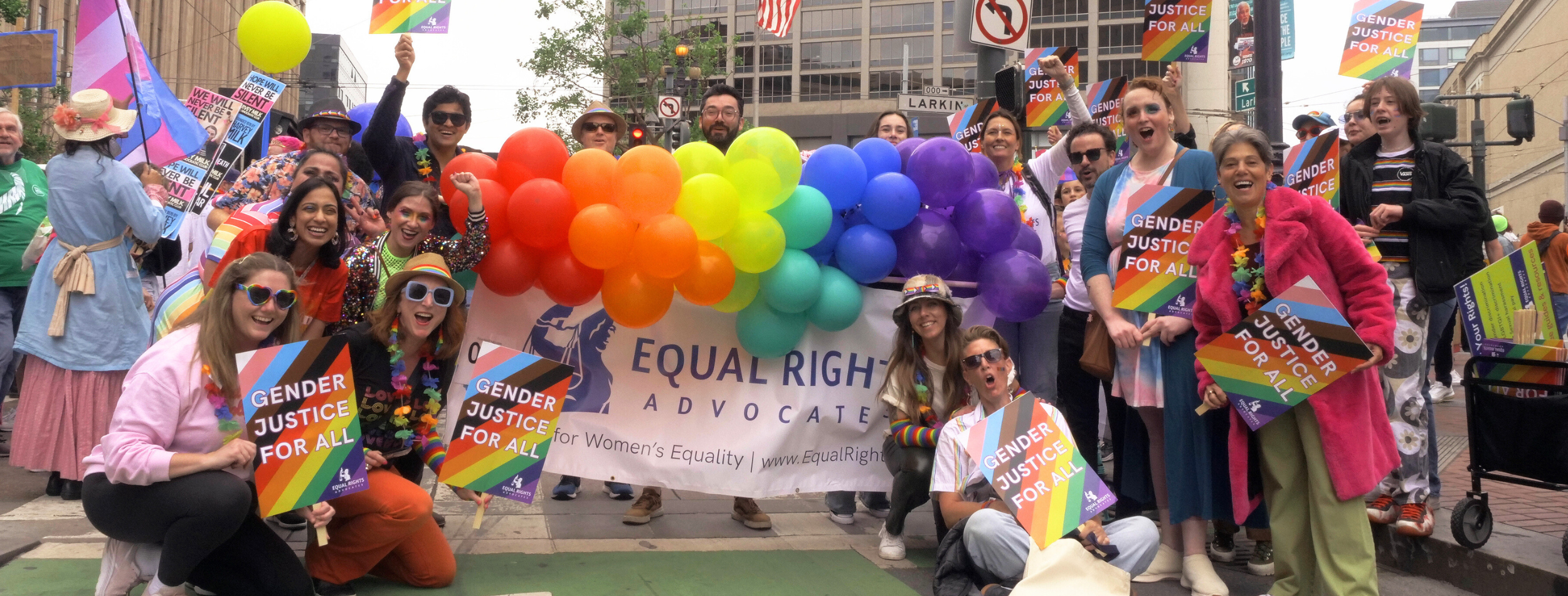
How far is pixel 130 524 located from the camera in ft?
10.6

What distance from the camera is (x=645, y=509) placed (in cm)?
500

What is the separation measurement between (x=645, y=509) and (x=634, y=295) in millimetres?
1174

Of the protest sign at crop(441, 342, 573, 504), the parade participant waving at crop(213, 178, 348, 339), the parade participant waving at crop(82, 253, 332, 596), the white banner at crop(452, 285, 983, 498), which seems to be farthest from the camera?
the white banner at crop(452, 285, 983, 498)

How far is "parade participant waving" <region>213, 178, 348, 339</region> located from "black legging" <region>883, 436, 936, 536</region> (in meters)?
2.28

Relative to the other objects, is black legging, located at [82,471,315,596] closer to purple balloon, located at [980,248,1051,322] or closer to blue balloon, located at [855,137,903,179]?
blue balloon, located at [855,137,903,179]

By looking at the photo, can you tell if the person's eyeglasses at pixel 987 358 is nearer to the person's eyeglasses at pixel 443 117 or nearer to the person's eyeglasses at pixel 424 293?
the person's eyeglasses at pixel 424 293

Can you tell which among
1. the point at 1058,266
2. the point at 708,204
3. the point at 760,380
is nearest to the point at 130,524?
the point at 708,204

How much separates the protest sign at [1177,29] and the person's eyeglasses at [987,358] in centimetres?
356

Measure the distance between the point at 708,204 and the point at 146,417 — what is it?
6.55 feet

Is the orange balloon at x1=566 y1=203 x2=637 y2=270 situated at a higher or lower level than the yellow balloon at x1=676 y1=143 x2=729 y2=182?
lower

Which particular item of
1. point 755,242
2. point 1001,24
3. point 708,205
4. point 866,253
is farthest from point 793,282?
point 1001,24

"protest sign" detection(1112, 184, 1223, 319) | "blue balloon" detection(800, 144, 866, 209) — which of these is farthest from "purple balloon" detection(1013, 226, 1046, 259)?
"blue balloon" detection(800, 144, 866, 209)

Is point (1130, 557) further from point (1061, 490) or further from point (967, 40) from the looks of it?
point (967, 40)

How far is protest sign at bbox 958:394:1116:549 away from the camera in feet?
11.5
